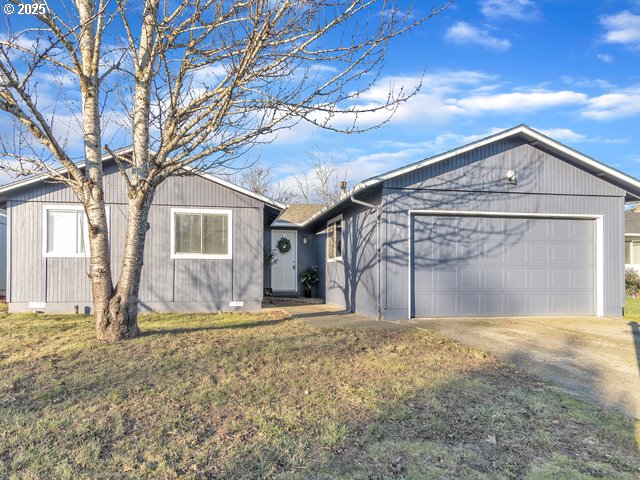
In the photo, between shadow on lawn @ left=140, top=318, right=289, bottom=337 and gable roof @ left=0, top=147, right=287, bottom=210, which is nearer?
shadow on lawn @ left=140, top=318, right=289, bottom=337

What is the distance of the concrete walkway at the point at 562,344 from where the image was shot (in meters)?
4.90

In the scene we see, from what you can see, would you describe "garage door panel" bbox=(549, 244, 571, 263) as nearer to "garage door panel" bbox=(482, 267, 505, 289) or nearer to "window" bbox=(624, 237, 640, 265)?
"garage door panel" bbox=(482, 267, 505, 289)

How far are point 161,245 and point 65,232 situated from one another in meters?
2.08

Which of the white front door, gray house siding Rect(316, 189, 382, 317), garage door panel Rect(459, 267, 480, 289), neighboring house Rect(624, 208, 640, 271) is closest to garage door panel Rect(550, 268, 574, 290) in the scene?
garage door panel Rect(459, 267, 480, 289)

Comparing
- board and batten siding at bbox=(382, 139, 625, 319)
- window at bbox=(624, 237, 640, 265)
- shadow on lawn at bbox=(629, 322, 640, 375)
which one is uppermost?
board and batten siding at bbox=(382, 139, 625, 319)

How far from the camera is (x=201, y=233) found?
1085 centimetres

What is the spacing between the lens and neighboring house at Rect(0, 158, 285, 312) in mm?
10195

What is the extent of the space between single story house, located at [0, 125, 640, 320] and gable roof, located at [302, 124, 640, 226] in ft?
0.09

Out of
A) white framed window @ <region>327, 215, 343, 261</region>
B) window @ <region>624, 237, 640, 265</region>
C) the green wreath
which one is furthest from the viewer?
window @ <region>624, 237, 640, 265</region>

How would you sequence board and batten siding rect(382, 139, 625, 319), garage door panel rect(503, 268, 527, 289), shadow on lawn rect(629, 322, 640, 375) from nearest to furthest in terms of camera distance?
shadow on lawn rect(629, 322, 640, 375)
board and batten siding rect(382, 139, 625, 319)
garage door panel rect(503, 268, 527, 289)

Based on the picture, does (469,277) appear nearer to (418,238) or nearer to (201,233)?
(418,238)

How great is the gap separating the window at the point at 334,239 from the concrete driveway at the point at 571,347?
3999mm

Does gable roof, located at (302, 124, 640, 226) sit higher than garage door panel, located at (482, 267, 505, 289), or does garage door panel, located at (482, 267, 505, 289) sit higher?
gable roof, located at (302, 124, 640, 226)

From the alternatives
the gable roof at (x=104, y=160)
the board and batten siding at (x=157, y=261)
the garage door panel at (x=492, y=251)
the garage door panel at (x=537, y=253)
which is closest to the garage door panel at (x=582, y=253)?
the garage door panel at (x=537, y=253)
